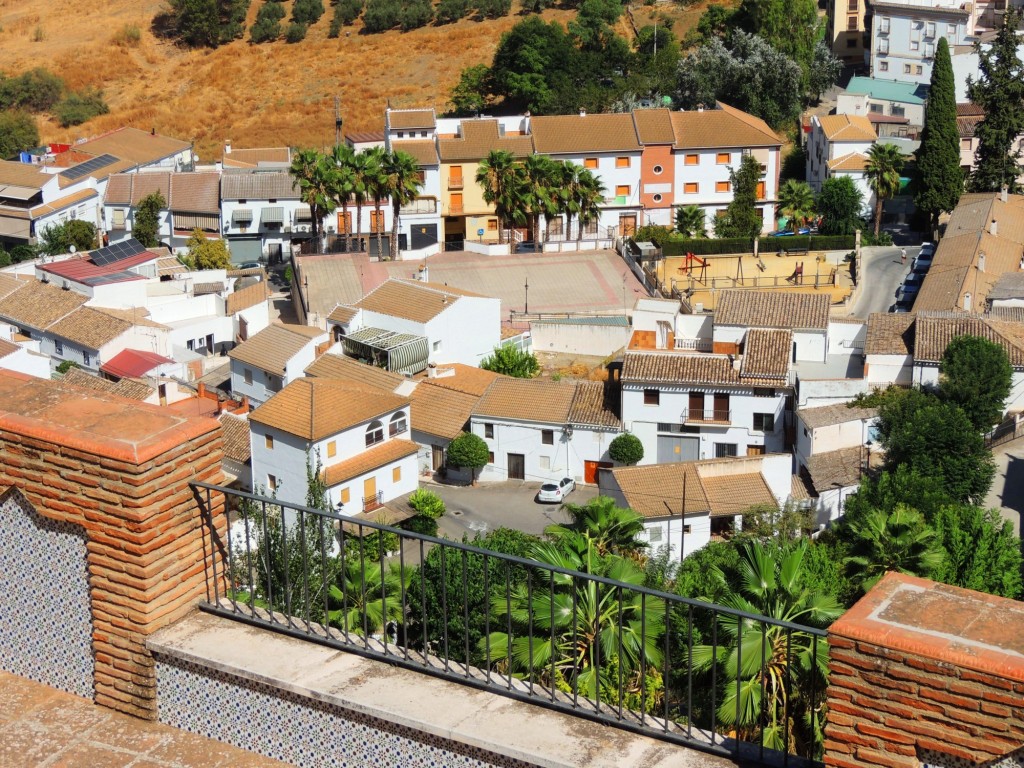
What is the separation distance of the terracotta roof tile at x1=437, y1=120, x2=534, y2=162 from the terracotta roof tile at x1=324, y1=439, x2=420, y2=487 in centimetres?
2453

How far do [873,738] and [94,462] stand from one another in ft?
14.2

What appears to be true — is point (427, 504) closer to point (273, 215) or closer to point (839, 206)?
point (273, 215)

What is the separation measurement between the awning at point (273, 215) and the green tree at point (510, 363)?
2067 cm

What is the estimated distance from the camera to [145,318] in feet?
171

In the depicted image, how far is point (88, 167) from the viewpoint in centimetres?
7169

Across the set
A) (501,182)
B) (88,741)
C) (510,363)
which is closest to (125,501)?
(88,741)

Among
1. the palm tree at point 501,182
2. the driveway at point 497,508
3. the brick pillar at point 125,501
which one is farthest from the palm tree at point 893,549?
the palm tree at point 501,182

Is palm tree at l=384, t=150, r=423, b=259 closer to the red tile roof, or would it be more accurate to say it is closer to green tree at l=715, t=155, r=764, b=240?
green tree at l=715, t=155, r=764, b=240

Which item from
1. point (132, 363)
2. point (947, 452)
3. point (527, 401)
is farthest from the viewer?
point (132, 363)

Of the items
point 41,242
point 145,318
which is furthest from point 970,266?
point 41,242

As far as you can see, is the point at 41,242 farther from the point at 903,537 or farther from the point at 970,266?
the point at 903,537

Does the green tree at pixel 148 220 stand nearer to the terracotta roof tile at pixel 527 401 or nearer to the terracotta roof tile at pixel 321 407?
the terracotta roof tile at pixel 321 407

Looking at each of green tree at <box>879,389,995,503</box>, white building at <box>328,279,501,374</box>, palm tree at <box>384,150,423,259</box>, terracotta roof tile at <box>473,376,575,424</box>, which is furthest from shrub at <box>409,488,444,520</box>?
palm tree at <box>384,150,423,259</box>

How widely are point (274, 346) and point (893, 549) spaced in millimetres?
23885
